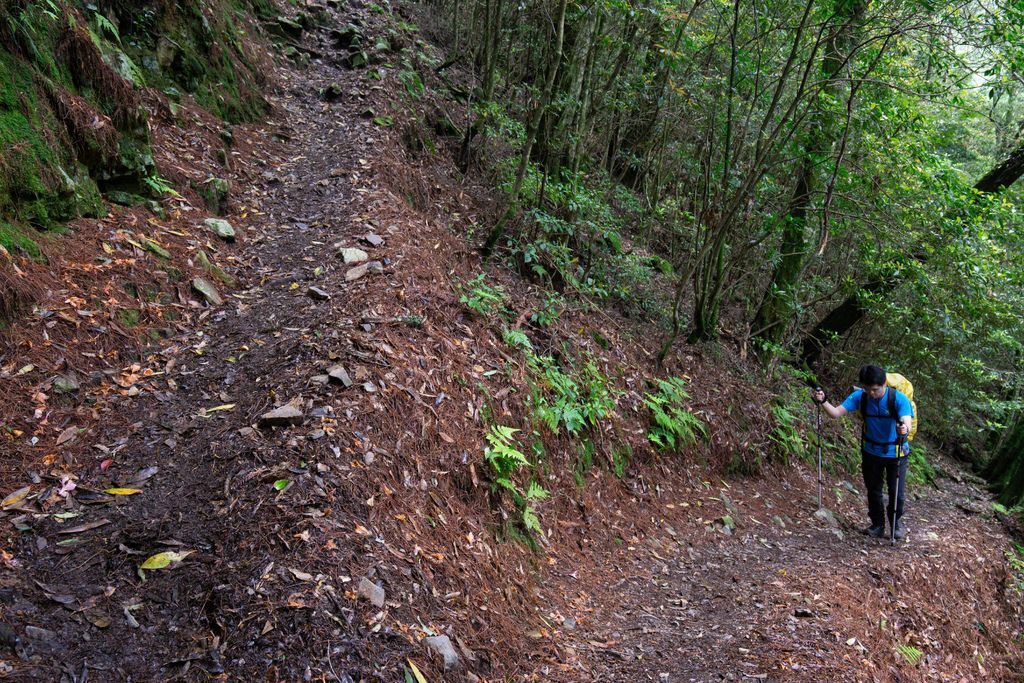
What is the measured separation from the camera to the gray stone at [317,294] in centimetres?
579

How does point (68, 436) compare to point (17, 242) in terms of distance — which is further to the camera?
point (17, 242)

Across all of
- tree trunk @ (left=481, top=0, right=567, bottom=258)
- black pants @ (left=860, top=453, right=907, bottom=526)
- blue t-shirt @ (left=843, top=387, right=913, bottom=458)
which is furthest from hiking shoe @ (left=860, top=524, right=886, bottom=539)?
tree trunk @ (left=481, top=0, right=567, bottom=258)

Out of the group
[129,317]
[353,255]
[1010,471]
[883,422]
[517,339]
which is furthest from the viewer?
[1010,471]

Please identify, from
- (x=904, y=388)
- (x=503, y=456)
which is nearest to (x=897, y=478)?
(x=904, y=388)

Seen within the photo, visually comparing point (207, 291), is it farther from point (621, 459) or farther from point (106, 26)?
point (621, 459)

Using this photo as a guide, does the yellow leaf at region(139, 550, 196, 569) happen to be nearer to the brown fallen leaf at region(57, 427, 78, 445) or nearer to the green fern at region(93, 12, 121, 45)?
the brown fallen leaf at region(57, 427, 78, 445)

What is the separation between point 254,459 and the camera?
403cm

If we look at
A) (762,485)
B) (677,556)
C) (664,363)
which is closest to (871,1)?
(664,363)

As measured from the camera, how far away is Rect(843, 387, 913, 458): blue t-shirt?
702cm

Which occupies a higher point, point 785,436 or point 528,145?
point 528,145

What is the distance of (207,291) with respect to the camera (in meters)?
5.84

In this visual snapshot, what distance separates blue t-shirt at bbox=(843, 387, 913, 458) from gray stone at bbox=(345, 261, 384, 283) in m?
5.74

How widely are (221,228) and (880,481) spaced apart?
8.46 meters

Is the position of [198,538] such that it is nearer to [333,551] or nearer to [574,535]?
[333,551]
